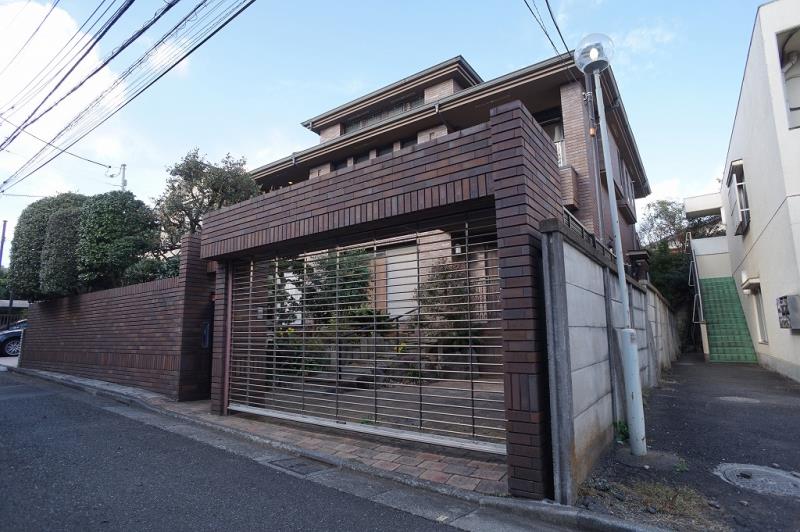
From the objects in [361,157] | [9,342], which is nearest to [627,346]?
[361,157]

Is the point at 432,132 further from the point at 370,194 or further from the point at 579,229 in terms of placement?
the point at 579,229

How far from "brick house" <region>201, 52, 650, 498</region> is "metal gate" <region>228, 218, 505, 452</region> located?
3cm

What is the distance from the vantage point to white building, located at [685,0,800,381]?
923 centimetres

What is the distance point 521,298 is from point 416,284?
1.56 metres

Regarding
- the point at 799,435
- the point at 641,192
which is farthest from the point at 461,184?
the point at 641,192

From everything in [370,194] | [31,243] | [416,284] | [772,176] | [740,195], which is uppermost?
[740,195]

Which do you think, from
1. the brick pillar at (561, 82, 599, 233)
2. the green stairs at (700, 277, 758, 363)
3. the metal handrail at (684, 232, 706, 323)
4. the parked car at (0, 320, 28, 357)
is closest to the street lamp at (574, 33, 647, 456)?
the brick pillar at (561, 82, 599, 233)

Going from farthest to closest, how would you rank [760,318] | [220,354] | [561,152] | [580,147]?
[760,318] < [561,152] < [580,147] < [220,354]

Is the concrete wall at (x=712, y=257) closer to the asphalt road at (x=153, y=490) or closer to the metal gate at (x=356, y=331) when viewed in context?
the metal gate at (x=356, y=331)

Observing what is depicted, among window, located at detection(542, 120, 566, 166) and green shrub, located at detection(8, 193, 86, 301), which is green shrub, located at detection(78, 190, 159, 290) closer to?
green shrub, located at detection(8, 193, 86, 301)

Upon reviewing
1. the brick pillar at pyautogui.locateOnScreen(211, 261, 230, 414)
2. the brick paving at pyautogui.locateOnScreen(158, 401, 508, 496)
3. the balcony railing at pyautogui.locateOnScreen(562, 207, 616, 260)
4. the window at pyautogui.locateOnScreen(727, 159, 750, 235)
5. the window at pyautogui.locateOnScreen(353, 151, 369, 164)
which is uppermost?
the window at pyautogui.locateOnScreen(353, 151, 369, 164)

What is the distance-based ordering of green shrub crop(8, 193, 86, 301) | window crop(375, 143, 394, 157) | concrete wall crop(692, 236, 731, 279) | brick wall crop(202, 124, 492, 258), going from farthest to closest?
1. concrete wall crop(692, 236, 731, 279)
2. window crop(375, 143, 394, 157)
3. green shrub crop(8, 193, 86, 301)
4. brick wall crop(202, 124, 492, 258)

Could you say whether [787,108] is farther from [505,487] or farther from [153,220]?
[153,220]

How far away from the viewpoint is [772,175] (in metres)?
10.1
